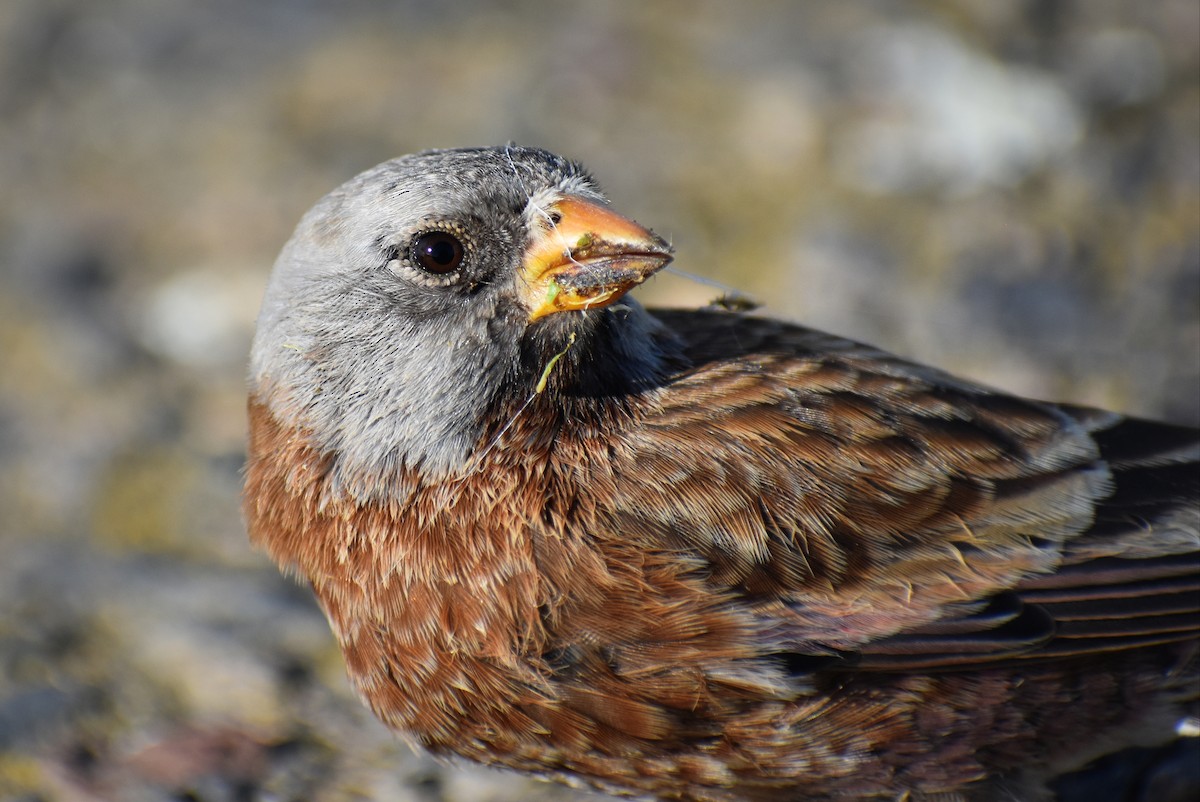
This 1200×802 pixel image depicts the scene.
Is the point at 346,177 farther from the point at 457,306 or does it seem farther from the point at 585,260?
the point at 585,260

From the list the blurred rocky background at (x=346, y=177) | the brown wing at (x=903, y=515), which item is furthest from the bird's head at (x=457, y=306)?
the blurred rocky background at (x=346, y=177)

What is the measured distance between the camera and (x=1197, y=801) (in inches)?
151

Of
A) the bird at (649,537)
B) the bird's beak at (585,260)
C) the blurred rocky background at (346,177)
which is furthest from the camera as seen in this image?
the blurred rocky background at (346,177)

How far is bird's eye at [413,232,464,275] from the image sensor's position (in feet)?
11.5

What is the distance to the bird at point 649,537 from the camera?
10.8ft

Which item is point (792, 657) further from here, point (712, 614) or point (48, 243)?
point (48, 243)

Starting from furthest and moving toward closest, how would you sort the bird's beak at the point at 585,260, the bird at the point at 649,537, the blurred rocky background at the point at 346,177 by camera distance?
the blurred rocky background at the point at 346,177
the bird's beak at the point at 585,260
the bird at the point at 649,537

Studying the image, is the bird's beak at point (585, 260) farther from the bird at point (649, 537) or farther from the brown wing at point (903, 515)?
the brown wing at point (903, 515)

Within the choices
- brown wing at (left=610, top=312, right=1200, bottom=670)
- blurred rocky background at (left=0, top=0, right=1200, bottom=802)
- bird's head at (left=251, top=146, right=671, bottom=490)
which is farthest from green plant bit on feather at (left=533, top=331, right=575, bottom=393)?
blurred rocky background at (left=0, top=0, right=1200, bottom=802)

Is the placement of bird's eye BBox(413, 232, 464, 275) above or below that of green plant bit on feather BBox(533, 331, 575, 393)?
above

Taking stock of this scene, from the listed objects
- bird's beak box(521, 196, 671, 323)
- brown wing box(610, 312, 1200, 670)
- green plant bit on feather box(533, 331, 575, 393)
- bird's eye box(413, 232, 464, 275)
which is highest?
bird's eye box(413, 232, 464, 275)

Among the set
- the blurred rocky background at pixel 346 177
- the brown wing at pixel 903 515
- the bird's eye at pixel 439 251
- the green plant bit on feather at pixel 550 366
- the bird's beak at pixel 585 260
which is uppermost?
the blurred rocky background at pixel 346 177

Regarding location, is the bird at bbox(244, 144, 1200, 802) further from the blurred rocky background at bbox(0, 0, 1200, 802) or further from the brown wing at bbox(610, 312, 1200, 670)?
the blurred rocky background at bbox(0, 0, 1200, 802)

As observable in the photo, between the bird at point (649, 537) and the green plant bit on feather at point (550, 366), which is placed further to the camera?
the green plant bit on feather at point (550, 366)
